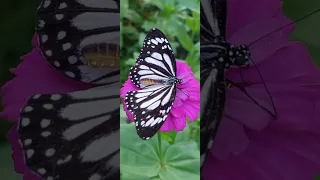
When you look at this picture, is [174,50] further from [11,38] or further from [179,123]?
[11,38]

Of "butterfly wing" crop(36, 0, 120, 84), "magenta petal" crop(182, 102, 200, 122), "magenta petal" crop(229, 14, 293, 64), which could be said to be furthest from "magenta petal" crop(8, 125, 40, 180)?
"magenta petal" crop(229, 14, 293, 64)

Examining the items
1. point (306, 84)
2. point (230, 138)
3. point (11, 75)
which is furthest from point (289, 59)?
point (11, 75)

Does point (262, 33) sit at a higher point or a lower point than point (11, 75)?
higher

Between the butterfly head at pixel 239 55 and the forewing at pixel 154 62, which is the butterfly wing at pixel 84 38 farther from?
the butterfly head at pixel 239 55

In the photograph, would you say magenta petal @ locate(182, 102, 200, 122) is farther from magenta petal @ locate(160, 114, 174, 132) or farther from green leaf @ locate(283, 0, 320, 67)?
green leaf @ locate(283, 0, 320, 67)

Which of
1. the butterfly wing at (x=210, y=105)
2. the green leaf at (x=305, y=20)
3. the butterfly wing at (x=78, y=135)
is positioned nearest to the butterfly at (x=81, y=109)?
the butterfly wing at (x=78, y=135)

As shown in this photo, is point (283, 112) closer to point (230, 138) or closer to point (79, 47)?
point (230, 138)
